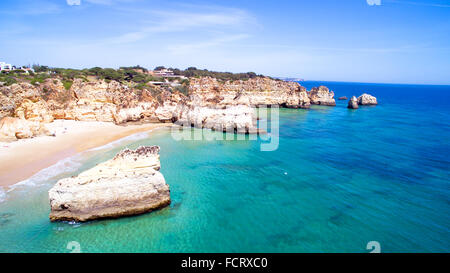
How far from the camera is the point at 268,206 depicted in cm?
1319

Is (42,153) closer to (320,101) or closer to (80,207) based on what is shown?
(80,207)

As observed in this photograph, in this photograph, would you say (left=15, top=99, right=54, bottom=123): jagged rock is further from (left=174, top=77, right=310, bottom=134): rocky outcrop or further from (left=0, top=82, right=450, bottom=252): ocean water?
(left=174, top=77, right=310, bottom=134): rocky outcrop

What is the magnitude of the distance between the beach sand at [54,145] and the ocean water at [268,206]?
1.41 metres

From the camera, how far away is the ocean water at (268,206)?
10289mm

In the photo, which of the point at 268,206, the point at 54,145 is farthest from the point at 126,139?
the point at 268,206

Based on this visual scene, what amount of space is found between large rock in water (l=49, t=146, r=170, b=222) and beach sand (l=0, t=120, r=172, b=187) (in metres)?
7.23

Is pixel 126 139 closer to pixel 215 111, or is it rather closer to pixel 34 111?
pixel 34 111

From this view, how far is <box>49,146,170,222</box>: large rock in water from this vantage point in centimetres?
1118

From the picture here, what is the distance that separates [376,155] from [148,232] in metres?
21.0

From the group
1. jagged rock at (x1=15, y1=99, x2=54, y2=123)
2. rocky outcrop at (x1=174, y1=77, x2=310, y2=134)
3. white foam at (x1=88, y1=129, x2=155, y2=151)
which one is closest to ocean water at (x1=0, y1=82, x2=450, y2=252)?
white foam at (x1=88, y1=129, x2=155, y2=151)

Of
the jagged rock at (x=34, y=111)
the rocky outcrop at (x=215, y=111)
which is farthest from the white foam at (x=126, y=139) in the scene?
the jagged rock at (x=34, y=111)

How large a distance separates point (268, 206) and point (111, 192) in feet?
27.2
